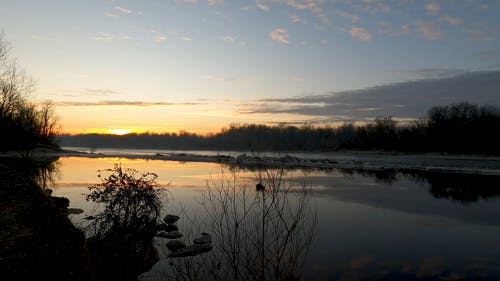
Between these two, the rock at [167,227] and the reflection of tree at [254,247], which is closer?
the reflection of tree at [254,247]

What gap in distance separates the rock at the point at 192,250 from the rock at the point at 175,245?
0.44 metres

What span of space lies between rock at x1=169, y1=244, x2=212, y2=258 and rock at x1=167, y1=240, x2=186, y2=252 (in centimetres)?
44

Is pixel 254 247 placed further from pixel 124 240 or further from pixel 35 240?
pixel 35 240

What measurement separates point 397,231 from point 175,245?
27.4 ft

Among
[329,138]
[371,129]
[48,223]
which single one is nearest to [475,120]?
[371,129]

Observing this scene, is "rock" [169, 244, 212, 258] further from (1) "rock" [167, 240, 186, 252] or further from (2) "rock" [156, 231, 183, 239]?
(2) "rock" [156, 231, 183, 239]

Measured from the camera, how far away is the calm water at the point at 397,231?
9.92m

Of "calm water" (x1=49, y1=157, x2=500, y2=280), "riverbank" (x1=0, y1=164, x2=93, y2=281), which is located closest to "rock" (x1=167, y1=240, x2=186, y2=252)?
"riverbank" (x1=0, y1=164, x2=93, y2=281)

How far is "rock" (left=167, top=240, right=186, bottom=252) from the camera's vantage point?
1095 centimetres

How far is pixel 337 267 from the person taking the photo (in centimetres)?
995

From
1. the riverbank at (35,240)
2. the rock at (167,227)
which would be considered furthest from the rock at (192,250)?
the rock at (167,227)

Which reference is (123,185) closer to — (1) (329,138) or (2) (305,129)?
(1) (329,138)

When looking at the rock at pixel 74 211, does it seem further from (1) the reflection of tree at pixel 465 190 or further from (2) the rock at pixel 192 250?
Answer: (1) the reflection of tree at pixel 465 190

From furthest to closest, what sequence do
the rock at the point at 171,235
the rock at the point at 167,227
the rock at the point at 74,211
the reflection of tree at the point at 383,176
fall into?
the reflection of tree at the point at 383,176 → the rock at the point at 74,211 → the rock at the point at 167,227 → the rock at the point at 171,235
